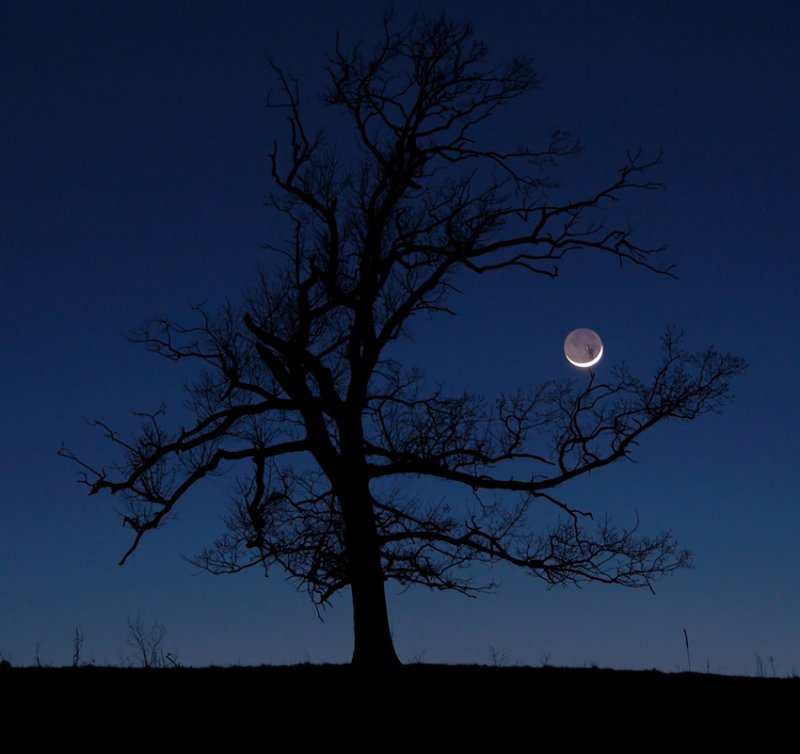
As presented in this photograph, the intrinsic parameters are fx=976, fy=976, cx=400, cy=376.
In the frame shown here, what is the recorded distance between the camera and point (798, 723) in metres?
11.2

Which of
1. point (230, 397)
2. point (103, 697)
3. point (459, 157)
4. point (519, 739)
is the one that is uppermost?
point (459, 157)

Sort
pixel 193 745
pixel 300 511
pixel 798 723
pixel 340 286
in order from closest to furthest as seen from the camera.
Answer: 1. pixel 193 745
2. pixel 798 723
3. pixel 300 511
4. pixel 340 286

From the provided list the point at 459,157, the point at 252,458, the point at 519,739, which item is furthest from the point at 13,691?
the point at 459,157

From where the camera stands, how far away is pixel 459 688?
12664 mm

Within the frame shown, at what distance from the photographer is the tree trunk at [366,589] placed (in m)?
14.4

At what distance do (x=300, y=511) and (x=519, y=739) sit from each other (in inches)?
267

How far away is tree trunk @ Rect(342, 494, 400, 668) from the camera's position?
47.3 feet

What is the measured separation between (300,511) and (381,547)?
1.45m

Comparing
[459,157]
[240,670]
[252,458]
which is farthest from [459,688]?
[459,157]

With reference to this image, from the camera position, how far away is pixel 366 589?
48.1ft

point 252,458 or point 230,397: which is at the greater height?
point 230,397

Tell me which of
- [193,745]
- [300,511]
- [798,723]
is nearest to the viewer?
[193,745]

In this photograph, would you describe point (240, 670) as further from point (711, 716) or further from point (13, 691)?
point (711, 716)

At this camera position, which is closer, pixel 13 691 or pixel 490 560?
pixel 13 691
